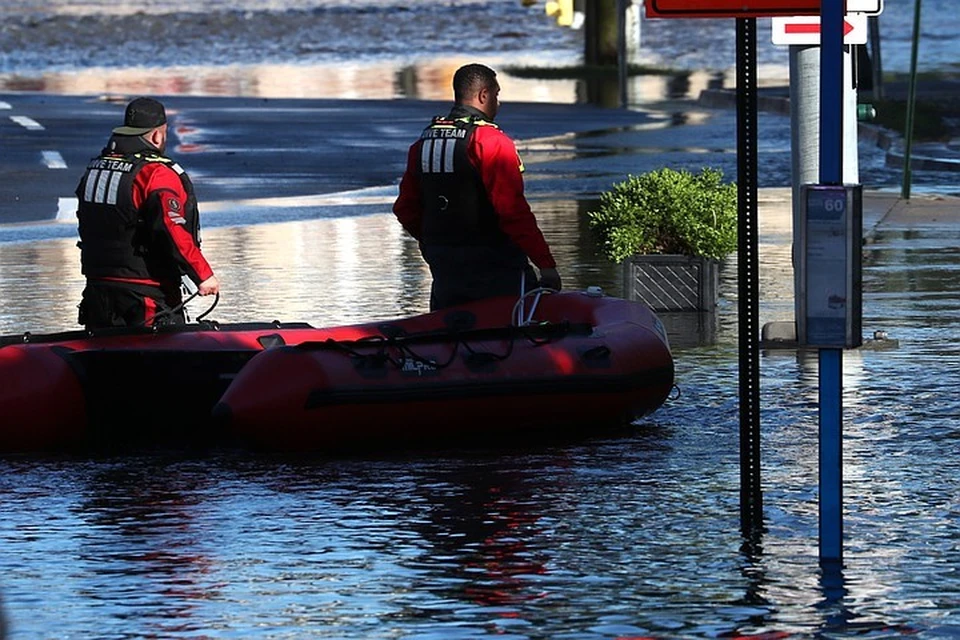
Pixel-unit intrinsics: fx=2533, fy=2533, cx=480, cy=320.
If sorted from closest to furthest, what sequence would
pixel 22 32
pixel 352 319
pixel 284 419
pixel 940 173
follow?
1. pixel 284 419
2. pixel 352 319
3. pixel 940 173
4. pixel 22 32

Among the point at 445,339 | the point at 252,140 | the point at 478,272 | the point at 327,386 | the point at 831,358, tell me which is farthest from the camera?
the point at 252,140

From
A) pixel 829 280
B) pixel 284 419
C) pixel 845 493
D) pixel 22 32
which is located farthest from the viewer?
pixel 22 32

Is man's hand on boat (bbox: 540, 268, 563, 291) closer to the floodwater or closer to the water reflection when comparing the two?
the floodwater

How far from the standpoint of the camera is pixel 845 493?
30.9ft

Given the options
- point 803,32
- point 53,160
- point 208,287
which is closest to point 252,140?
point 53,160

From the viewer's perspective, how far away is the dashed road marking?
33.1 m

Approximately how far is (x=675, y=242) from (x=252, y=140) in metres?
16.8

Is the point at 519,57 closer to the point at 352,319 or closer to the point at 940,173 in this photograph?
the point at 940,173

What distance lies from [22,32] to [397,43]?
13.4m

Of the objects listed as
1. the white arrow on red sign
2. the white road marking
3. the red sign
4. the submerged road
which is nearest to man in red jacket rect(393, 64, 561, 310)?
the white arrow on red sign

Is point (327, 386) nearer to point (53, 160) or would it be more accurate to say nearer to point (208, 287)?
point (208, 287)

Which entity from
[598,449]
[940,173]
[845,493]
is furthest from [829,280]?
[940,173]

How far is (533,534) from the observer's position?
28.7 feet

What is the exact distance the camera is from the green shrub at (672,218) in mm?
14945
